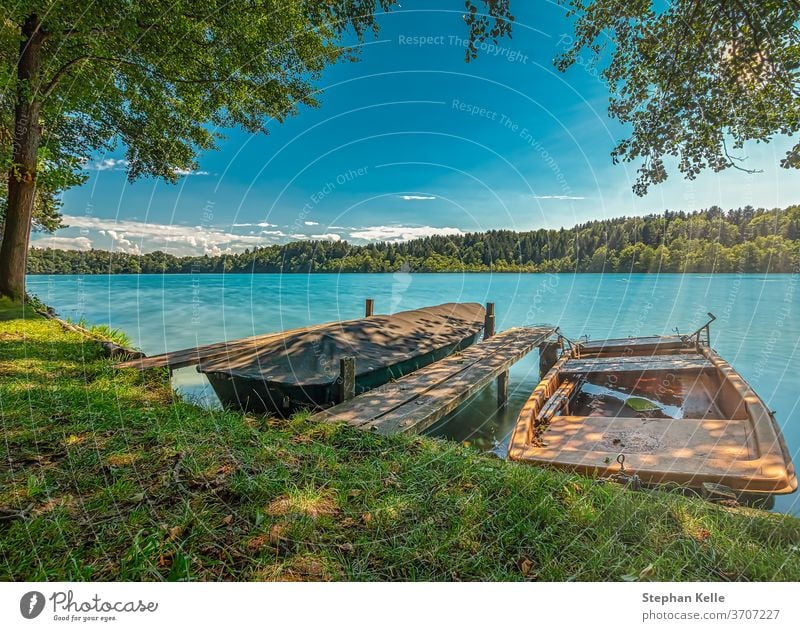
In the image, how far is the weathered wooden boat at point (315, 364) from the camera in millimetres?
4590

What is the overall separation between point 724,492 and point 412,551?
291 cm

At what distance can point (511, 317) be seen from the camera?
20922mm

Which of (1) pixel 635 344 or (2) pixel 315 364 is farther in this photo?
(1) pixel 635 344

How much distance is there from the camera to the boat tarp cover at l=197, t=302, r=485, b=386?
15.7 feet

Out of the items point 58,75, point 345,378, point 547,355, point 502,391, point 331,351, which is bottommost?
point 502,391

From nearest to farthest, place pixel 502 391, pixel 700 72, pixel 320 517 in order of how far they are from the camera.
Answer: pixel 320 517 < pixel 700 72 < pixel 502 391

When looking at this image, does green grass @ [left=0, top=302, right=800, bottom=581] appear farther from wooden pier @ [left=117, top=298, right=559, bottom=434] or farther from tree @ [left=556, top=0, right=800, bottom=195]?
tree @ [left=556, top=0, right=800, bottom=195]

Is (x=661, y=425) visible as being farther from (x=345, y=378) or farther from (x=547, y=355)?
(x=547, y=355)

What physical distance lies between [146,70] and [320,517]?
8.82 meters

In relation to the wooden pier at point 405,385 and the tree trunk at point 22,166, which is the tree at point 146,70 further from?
the wooden pier at point 405,385

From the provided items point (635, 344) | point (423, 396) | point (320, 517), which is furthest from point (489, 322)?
point (320, 517)

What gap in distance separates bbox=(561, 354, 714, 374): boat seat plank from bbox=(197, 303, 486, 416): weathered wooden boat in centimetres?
295

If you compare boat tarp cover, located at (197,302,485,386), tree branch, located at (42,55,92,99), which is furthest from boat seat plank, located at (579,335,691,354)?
tree branch, located at (42,55,92,99)
